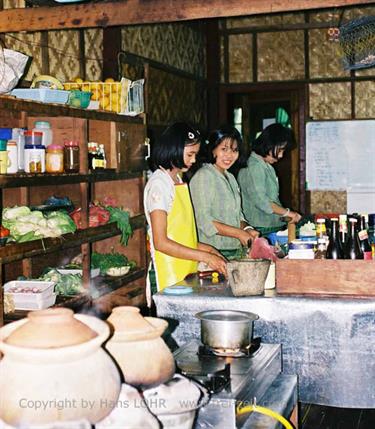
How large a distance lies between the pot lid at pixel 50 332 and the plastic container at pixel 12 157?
227 cm

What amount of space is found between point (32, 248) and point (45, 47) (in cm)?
229

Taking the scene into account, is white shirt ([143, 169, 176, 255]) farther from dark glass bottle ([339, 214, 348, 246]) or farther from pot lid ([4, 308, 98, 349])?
pot lid ([4, 308, 98, 349])

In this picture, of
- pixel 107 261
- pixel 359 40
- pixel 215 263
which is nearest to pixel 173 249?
pixel 215 263

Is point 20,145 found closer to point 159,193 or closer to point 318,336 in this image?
point 159,193

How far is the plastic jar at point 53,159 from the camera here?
173 inches

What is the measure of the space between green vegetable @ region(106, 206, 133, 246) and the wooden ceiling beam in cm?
177

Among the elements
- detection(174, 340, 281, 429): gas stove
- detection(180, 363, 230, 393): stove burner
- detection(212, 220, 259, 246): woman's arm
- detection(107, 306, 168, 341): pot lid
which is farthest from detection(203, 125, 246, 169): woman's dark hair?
detection(107, 306, 168, 341): pot lid

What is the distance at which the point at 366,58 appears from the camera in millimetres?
5797

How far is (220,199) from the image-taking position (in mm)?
4723

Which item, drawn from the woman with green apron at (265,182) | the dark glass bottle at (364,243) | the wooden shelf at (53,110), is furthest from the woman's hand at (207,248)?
the woman with green apron at (265,182)

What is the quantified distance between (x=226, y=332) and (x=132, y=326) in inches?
33.0

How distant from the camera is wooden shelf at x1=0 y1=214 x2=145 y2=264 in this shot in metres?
3.84

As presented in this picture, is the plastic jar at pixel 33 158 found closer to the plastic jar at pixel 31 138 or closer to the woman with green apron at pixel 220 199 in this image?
the plastic jar at pixel 31 138

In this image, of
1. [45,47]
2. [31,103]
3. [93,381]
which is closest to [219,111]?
[45,47]
